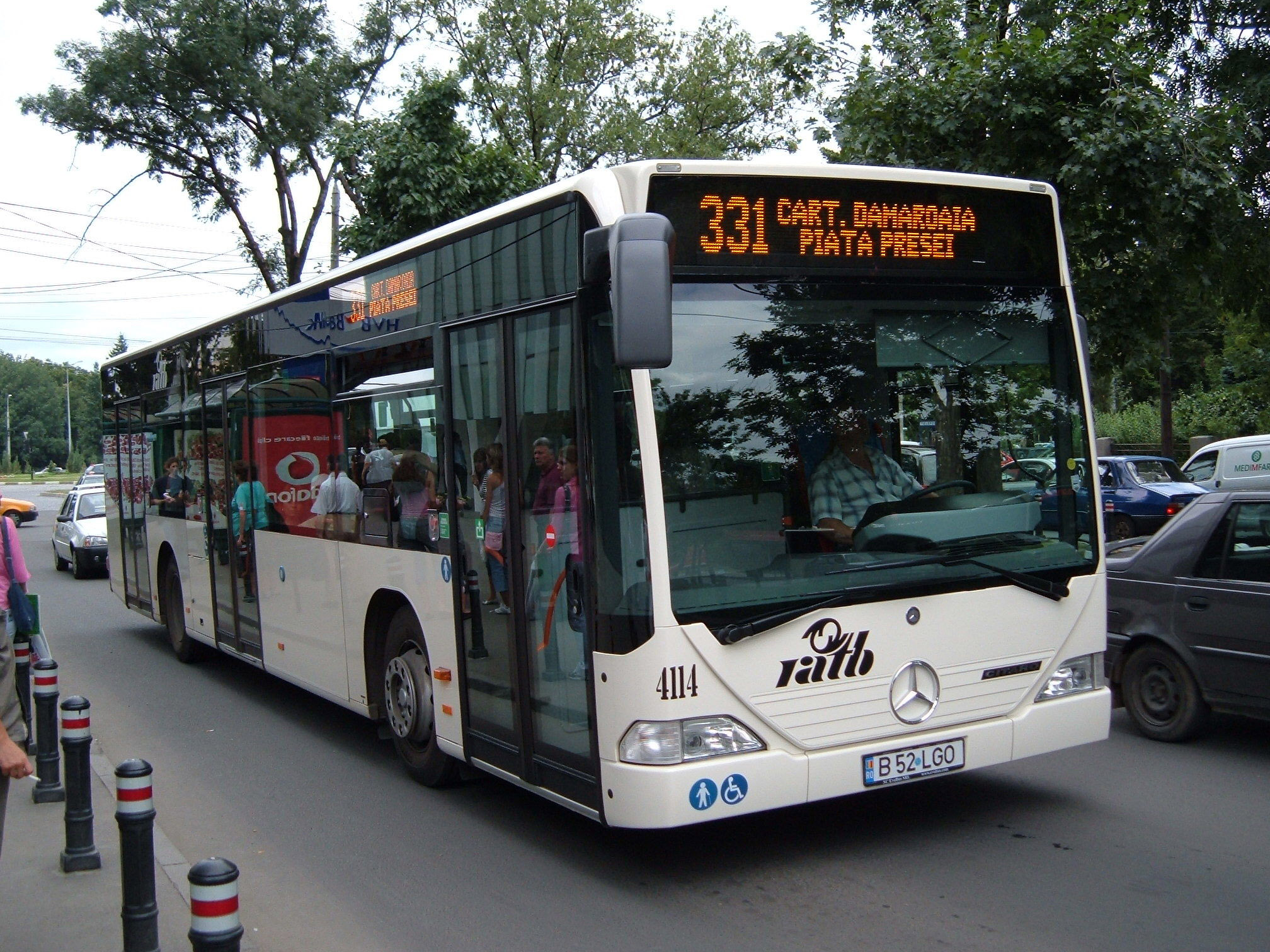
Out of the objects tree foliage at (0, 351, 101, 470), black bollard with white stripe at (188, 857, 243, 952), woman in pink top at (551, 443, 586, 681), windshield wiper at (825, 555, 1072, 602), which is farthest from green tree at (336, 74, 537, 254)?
tree foliage at (0, 351, 101, 470)

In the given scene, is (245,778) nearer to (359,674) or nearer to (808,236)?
(359,674)

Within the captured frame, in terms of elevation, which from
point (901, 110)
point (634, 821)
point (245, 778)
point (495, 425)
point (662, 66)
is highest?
point (662, 66)

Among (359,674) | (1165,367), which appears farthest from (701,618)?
(1165,367)

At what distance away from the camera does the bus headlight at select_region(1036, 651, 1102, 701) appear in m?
5.66

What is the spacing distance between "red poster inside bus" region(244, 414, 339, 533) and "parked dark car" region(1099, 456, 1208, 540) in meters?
16.5

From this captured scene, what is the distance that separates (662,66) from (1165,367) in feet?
79.1

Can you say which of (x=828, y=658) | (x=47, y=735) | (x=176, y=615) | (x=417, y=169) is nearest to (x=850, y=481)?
(x=828, y=658)

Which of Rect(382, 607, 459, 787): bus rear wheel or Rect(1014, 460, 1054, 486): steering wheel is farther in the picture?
Rect(382, 607, 459, 787): bus rear wheel

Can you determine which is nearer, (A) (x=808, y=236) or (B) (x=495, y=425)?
(A) (x=808, y=236)

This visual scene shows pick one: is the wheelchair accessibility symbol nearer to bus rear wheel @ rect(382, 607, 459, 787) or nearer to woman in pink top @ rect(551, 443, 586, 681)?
woman in pink top @ rect(551, 443, 586, 681)

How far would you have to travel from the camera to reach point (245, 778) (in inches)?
297

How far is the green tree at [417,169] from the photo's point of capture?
1814 centimetres

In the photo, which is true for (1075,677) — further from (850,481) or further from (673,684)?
(673,684)

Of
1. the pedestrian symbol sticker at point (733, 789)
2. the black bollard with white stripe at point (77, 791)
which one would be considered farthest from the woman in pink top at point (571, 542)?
the black bollard with white stripe at point (77, 791)
